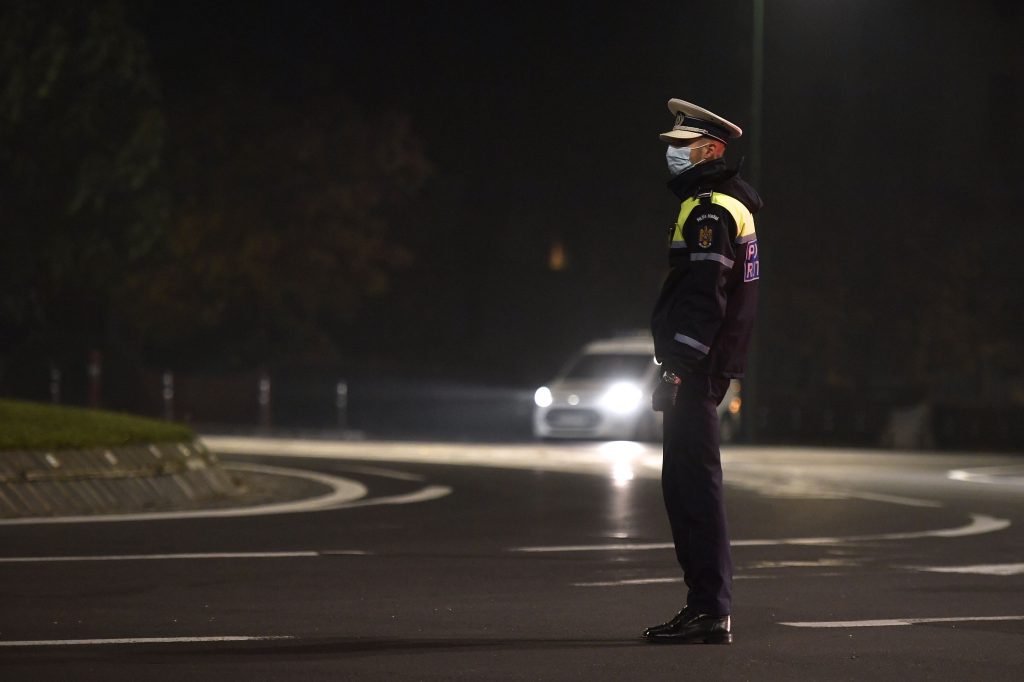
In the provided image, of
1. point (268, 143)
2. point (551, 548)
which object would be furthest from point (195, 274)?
point (551, 548)

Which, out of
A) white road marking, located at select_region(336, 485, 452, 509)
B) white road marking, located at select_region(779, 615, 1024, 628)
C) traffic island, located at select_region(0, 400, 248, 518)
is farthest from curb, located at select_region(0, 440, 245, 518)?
white road marking, located at select_region(779, 615, 1024, 628)

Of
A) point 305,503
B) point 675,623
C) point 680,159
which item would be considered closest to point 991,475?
point 305,503

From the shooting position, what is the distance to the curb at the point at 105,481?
49.1ft

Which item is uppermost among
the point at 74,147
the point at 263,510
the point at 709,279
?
the point at 74,147

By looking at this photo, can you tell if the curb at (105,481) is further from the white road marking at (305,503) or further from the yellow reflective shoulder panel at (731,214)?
the yellow reflective shoulder panel at (731,214)

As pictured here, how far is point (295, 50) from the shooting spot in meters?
54.2

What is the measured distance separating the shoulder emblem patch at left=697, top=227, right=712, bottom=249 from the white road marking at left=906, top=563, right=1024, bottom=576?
3741 mm

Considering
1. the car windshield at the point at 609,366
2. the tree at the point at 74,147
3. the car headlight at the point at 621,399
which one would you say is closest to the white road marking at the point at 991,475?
the car headlight at the point at 621,399

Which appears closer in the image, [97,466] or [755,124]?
[97,466]

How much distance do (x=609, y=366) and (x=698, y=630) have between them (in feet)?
80.2

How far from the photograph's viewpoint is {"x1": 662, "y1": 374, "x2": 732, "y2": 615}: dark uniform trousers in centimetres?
852

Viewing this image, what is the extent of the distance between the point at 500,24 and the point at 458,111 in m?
2.65

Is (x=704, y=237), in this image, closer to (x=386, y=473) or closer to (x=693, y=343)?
(x=693, y=343)

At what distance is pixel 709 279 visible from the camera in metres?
8.41
